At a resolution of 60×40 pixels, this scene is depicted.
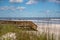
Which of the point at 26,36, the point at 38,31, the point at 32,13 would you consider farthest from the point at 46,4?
the point at 26,36

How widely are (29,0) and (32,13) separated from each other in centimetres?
20

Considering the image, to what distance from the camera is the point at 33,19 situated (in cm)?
236

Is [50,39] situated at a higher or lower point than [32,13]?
lower

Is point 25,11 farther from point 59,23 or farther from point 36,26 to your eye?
point 59,23

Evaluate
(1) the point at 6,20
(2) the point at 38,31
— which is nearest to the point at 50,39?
(2) the point at 38,31

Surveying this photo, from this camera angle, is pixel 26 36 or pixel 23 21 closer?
pixel 26 36

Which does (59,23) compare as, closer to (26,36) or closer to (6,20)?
(26,36)

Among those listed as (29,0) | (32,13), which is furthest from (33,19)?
(29,0)

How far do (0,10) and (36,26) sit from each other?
602 millimetres

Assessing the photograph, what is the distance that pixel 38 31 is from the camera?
2.26 m

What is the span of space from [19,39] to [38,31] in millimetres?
306

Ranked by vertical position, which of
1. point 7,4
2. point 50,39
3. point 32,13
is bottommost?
point 50,39

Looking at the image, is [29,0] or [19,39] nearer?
[19,39]

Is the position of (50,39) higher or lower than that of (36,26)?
lower
